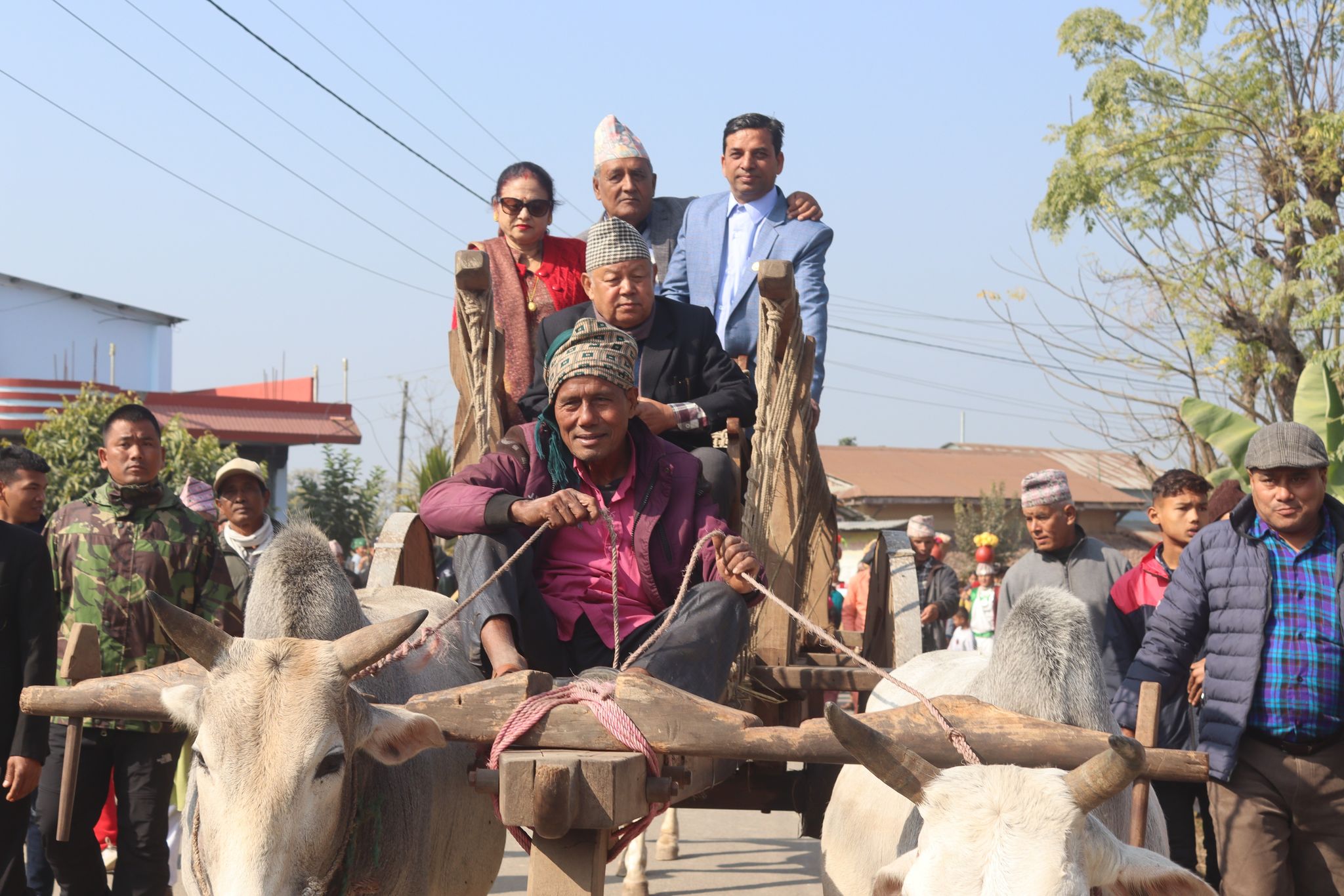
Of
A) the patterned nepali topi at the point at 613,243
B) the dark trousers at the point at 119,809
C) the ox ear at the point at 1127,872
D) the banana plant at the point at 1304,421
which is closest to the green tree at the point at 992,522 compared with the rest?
the banana plant at the point at 1304,421

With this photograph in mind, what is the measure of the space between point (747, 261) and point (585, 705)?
408 cm

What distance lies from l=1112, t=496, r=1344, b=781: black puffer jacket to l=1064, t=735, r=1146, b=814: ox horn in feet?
6.17

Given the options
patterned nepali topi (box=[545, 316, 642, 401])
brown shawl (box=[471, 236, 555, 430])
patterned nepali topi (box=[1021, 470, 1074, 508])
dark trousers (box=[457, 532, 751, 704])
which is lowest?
dark trousers (box=[457, 532, 751, 704])

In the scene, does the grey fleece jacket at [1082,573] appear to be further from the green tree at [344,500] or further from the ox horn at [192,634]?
the green tree at [344,500]

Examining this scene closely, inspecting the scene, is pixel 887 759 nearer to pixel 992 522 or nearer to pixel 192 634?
pixel 192 634

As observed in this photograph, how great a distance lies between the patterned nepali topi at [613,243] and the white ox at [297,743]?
1.92 meters

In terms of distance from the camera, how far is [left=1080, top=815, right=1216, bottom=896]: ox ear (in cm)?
242

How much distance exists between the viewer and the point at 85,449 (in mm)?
16828

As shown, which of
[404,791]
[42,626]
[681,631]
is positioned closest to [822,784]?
[681,631]

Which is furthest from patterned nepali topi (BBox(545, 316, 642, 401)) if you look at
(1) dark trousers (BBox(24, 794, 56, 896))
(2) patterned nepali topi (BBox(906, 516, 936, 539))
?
(2) patterned nepali topi (BBox(906, 516, 936, 539))

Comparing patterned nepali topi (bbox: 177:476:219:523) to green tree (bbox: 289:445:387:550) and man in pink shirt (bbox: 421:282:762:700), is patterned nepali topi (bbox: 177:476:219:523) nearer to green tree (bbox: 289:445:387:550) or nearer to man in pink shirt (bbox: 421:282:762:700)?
man in pink shirt (bbox: 421:282:762:700)

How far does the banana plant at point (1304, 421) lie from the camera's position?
29.3 ft

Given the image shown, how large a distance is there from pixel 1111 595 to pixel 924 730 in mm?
3251

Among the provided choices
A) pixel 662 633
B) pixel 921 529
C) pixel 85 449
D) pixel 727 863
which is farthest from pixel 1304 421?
pixel 85 449
